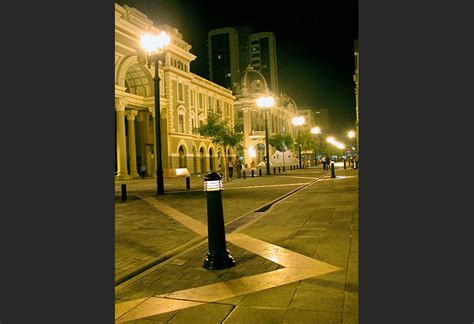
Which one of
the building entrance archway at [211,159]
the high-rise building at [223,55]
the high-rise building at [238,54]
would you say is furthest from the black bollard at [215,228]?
the high-rise building at [223,55]

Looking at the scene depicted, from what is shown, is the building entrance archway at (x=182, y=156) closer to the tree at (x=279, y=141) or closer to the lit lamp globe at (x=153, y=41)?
the tree at (x=279, y=141)

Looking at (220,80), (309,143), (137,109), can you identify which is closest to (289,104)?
(309,143)

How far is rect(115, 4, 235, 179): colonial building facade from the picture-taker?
1298 inches

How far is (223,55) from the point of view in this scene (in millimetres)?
116750

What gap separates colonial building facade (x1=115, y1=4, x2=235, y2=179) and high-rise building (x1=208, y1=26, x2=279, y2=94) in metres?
64.1

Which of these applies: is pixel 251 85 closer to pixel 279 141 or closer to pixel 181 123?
pixel 279 141

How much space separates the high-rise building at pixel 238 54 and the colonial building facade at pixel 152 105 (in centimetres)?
6414

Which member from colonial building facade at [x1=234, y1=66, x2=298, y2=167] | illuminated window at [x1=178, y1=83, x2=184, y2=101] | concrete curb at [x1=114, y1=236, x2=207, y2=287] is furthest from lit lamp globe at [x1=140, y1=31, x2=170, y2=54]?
colonial building facade at [x1=234, y1=66, x2=298, y2=167]

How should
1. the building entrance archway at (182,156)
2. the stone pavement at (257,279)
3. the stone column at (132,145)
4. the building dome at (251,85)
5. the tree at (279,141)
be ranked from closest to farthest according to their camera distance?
the stone pavement at (257,279) < the stone column at (132,145) < the building entrance archway at (182,156) < the tree at (279,141) < the building dome at (251,85)

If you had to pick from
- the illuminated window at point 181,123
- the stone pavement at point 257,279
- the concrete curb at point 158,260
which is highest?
the illuminated window at point 181,123

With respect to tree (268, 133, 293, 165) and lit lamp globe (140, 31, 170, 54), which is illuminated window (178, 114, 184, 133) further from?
lit lamp globe (140, 31, 170, 54)

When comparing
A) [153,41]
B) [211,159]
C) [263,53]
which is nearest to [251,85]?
[211,159]

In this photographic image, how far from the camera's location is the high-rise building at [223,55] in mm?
116750
